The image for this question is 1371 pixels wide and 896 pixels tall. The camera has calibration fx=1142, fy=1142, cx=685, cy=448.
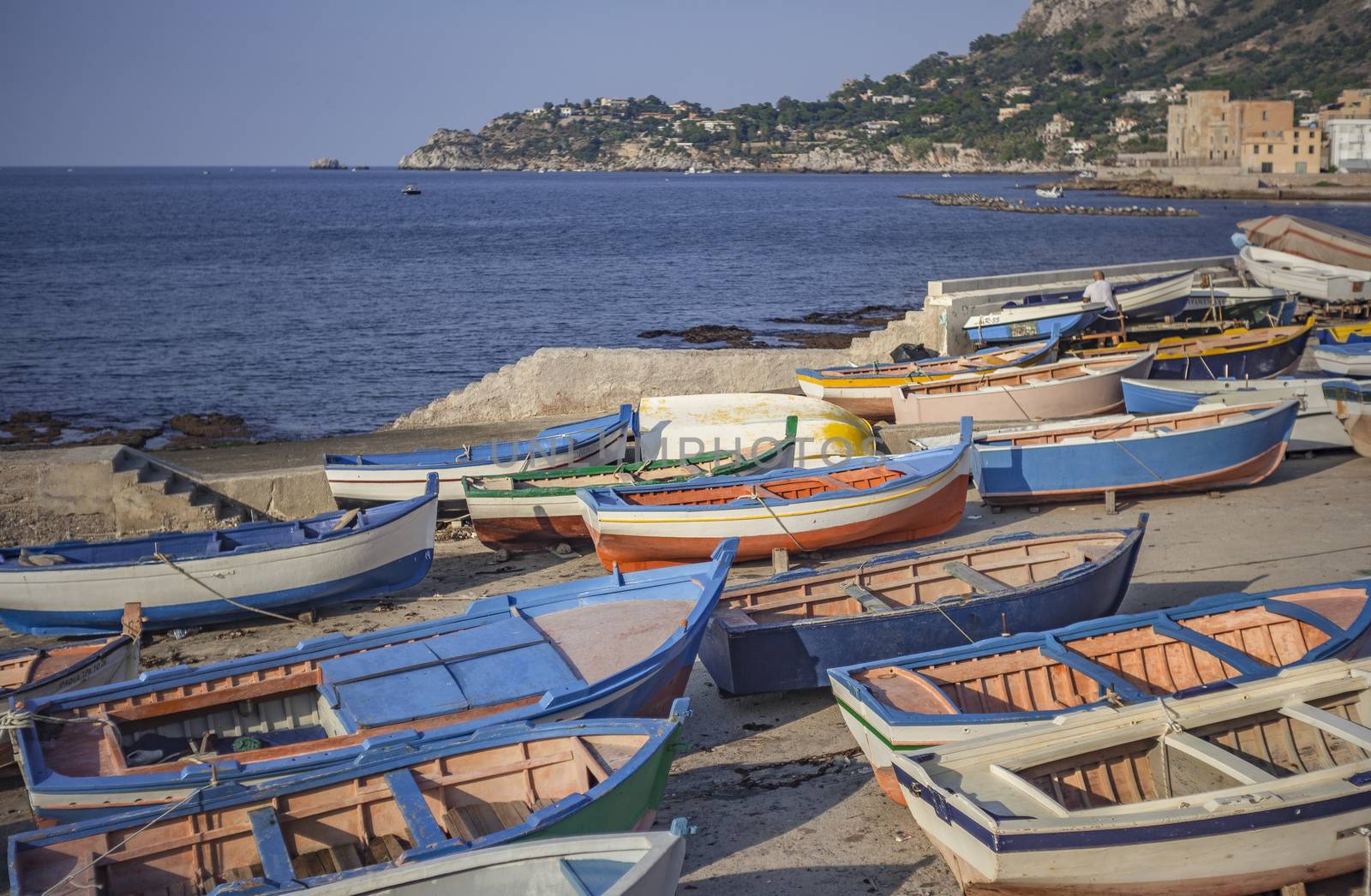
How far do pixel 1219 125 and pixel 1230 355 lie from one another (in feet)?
392

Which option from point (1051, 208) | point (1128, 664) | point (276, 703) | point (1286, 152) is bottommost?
point (1128, 664)

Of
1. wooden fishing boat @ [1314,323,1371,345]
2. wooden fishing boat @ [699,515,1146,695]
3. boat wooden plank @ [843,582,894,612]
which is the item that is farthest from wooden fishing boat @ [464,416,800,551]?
wooden fishing boat @ [1314,323,1371,345]

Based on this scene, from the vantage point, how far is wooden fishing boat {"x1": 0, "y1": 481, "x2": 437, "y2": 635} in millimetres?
9797

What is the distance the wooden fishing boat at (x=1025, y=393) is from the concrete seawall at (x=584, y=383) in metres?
3.28

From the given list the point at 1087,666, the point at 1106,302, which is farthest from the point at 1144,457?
the point at 1106,302

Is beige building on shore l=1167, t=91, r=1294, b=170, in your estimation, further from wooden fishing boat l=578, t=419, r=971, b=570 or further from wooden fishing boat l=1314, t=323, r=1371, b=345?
wooden fishing boat l=578, t=419, r=971, b=570

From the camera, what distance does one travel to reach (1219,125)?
12131 cm

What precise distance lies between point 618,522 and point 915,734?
5.03m

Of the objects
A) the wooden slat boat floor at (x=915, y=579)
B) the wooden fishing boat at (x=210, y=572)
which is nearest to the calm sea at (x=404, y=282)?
the wooden fishing boat at (x=210, y=572)

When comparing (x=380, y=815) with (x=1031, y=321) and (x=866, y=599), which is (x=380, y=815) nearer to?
(x=866, y=599)

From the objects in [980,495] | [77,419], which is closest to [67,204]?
[77,419]

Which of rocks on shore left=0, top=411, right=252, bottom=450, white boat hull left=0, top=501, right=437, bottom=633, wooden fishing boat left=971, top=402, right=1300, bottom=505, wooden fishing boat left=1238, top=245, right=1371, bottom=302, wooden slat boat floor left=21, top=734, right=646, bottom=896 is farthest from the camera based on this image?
wooden fishing boat left=1238, top=245, right=1371, bottom=302

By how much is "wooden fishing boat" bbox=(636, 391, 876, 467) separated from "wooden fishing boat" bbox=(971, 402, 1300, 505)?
1.74 meters

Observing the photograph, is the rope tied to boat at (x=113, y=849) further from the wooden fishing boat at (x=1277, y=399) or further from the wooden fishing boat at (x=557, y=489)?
the wooden fishing boat at (x=1277, y=399)
